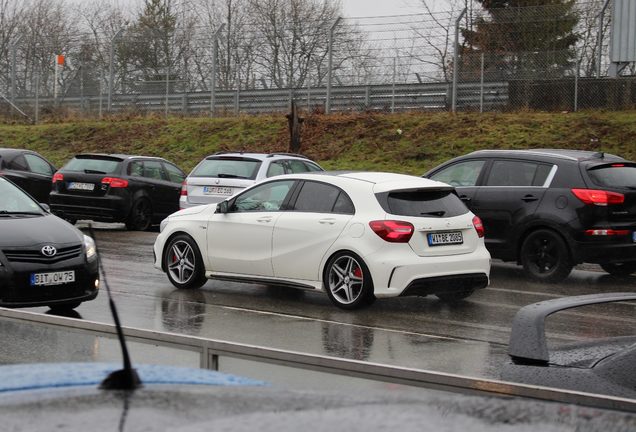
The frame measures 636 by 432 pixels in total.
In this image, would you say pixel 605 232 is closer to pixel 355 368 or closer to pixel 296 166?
pixel 296 166

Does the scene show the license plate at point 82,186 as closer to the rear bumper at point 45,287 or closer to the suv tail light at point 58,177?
the suv tail light at point 58,177

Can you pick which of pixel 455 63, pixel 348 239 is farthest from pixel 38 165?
pixel 348 239

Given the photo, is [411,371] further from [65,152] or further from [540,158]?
[65,152]

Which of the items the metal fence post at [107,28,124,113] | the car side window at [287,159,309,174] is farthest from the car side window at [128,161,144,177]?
the metal fence post at [107,28,124,113]

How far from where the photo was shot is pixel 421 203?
10508 millimetres

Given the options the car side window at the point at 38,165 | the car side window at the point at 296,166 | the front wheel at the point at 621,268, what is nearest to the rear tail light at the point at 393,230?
the front wheel at the point at 621,268

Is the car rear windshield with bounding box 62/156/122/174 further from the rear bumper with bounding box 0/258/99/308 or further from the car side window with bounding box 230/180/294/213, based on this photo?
the rear bumper with bounding box 0/258/99/308

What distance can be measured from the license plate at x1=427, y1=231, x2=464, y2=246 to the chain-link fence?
49.2 feet

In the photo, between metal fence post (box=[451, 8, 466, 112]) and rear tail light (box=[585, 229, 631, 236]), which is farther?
metal fence post (box=[451, 8, 466, 112])

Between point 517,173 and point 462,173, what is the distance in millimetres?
864

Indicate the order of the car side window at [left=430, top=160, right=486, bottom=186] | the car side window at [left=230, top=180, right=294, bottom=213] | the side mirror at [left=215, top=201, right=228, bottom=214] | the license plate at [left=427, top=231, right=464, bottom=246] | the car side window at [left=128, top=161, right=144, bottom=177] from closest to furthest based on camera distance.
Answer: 1. the license plate at [left=427, top=231, right=464, bottom=246]
2. the car side window at [left=230, top=180, right=294, bottom=213]
3. the side mirror at [left=215, top=201, right=228, bottom=214]
4. the car side window at [left=430, top=160, right=486, bottom=186]
5. the car side window at [left=128, top=161, right=144, bottom=177]

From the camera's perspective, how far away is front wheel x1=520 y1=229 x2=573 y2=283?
12617 millimetres

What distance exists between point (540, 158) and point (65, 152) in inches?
878

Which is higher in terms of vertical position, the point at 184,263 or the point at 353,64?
the point at 353,64
